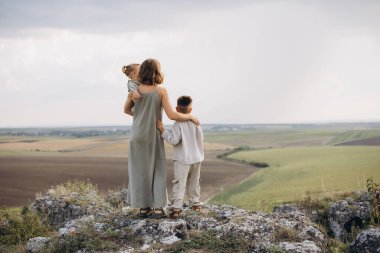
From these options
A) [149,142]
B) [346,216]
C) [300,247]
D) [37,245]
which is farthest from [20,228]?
[346,216]

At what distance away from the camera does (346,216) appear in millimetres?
11086

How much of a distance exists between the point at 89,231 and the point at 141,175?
147cm

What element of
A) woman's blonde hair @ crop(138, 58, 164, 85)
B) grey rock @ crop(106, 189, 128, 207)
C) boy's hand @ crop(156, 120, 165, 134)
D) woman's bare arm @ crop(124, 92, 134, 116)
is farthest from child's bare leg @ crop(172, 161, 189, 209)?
grey rock @ crop(106, 189, 128, 207)

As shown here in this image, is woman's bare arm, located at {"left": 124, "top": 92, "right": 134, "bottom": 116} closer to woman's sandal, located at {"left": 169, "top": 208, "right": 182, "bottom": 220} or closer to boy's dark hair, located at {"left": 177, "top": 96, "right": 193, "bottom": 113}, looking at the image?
boy's dark hair, located at {"left": 177, "top": 96, "right": 193, "bottom": 113}

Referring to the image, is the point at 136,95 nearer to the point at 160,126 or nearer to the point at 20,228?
the point at 160,126

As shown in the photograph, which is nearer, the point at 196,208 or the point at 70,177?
the point at 196,208

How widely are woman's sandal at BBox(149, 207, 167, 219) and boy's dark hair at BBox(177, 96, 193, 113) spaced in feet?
6.71

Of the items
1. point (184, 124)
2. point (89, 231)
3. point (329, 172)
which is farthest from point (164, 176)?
point (329, 172)

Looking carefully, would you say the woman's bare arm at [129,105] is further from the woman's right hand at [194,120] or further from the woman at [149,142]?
the woman's right hand at [194,120]

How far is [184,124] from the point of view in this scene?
30.0 feet

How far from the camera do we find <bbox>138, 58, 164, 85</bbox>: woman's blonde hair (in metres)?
8.73

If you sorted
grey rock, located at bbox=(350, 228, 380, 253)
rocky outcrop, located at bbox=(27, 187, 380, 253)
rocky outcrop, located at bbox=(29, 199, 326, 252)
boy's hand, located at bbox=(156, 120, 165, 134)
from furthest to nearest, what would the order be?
boy's hand, located at bbox=(156, 120, 165, 134), rocky outcrop, located at bbox=(29, 199, 326, 252), rocky outcrop, located at bbox=(27, 187, 380, 253), grey rock, located at bbox=(350, 228, 380, 253)

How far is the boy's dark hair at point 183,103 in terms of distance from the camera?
29.9ft

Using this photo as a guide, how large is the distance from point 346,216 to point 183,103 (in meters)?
5.06
